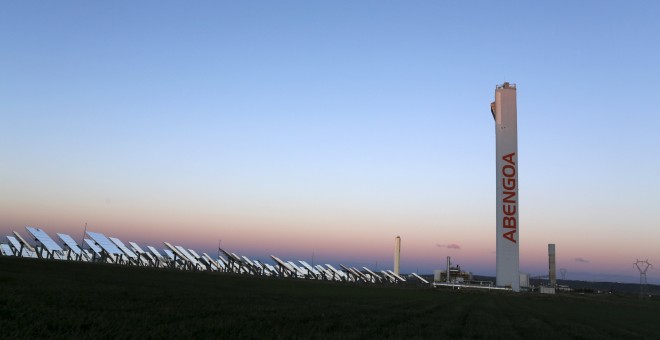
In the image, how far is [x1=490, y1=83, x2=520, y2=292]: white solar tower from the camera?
86312 mm

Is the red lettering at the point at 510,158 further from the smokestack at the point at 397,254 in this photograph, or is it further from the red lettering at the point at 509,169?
the smokestack at the point at 397,254

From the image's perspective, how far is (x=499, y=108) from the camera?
302 feet

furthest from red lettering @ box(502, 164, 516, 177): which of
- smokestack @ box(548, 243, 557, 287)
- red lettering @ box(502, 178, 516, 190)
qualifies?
smokestack @ box(548, 243, 557, 287)

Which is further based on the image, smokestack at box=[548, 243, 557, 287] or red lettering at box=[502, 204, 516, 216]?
smokestack at box=[548, 243, 557, 287]

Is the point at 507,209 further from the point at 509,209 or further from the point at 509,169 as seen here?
the point at 509,169

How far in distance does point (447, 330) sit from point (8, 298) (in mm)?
16096

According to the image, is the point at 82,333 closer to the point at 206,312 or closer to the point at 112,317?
the point at 112,317

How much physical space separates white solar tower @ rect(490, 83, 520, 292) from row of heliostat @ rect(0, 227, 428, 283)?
59.5 metres

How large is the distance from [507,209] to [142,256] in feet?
287

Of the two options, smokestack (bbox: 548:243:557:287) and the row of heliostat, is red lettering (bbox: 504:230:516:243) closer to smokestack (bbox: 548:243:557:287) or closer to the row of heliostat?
smokestack (bbox: 548:243:557:287)

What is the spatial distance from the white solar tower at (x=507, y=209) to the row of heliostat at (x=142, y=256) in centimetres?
5951

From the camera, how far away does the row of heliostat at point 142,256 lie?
103625mm

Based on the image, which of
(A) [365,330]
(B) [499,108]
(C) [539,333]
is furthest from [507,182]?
(A) [365,330]

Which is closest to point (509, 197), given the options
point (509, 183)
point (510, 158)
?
point (509, 183)
